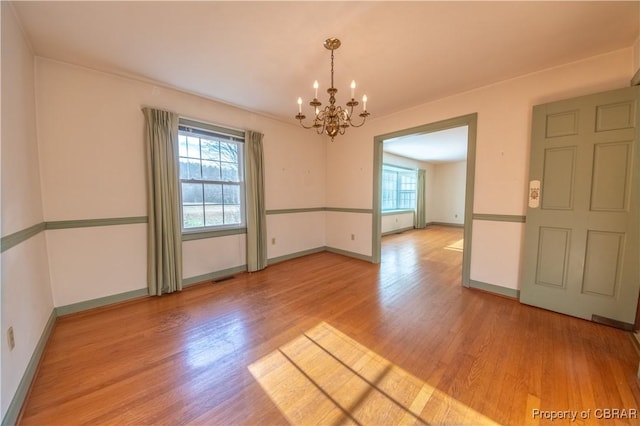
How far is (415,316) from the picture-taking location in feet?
7.82

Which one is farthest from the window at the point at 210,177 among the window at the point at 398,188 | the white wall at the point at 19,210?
the window at the point at 398,188

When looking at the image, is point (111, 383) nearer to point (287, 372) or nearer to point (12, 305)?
point (12, 305)

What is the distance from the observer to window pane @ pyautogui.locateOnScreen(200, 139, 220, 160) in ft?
10.8

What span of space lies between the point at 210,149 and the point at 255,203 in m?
0.99

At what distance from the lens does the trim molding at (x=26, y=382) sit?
125cm

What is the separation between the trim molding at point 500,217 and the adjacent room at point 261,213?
0.11 ft

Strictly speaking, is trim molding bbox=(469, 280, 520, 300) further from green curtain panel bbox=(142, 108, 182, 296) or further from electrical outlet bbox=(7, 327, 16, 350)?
electrical outlet bbox=(7, 327, 16, 350)

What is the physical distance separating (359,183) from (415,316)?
8.32 feet

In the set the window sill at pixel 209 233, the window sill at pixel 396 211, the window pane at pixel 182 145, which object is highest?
the window pane at pixel 182 145

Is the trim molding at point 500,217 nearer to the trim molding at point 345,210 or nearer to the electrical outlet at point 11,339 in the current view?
the trim molding at point 345,210

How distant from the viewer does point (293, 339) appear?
2010mm

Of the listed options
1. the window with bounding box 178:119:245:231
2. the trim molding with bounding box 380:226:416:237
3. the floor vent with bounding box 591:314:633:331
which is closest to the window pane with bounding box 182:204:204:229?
the window with bounding box 178:119:245:231

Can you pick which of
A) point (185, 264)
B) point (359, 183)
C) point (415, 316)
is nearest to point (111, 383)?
point (185, 264)

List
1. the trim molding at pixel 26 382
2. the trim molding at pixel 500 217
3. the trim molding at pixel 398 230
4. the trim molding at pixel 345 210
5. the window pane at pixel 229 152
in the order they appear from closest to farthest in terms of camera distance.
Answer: the trim molding at pixel 26 382
the trim molding at pixel 500 217
the window pane at pixel 229 152
the trim molding at pixel 345 210
the trim molding at pixel 398 230
